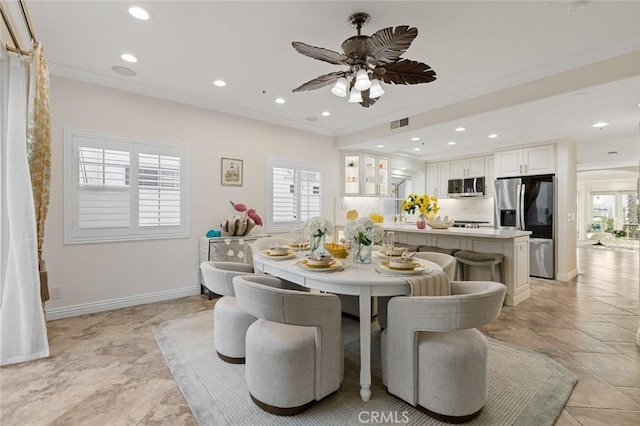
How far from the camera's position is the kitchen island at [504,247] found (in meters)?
3.73

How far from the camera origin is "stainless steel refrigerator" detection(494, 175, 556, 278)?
16.8 feet

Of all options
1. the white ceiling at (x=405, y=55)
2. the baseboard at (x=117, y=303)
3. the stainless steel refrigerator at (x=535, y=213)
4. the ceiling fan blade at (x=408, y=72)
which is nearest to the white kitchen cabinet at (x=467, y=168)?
the stainless steel refrigerator at (x=535, y=213)

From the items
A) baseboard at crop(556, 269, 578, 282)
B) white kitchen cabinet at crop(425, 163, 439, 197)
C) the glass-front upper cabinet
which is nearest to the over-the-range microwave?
white kitchen cabinet at crop(425, 163, 439, 197)

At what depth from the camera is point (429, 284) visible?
187 cm

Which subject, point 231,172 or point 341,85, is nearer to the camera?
point 341,85

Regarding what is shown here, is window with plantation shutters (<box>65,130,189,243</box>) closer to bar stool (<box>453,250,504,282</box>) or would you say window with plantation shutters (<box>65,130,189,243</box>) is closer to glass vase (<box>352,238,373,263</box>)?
glass vase (<box>352,238,373,263</box>)

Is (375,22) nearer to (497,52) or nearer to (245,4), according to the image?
(245,4)

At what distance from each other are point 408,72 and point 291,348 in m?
2.09

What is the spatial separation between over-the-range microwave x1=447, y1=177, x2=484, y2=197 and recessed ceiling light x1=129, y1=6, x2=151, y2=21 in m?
6.54

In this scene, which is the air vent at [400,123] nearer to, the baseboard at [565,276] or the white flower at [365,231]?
the white flower at [365,231]

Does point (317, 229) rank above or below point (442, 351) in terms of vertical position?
above

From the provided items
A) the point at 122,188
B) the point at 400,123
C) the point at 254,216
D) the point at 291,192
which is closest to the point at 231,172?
the point at 254,216

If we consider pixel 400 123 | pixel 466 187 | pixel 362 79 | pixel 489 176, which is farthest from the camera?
pixel 466 187

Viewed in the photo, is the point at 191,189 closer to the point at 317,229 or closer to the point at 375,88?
the point at 317,229
